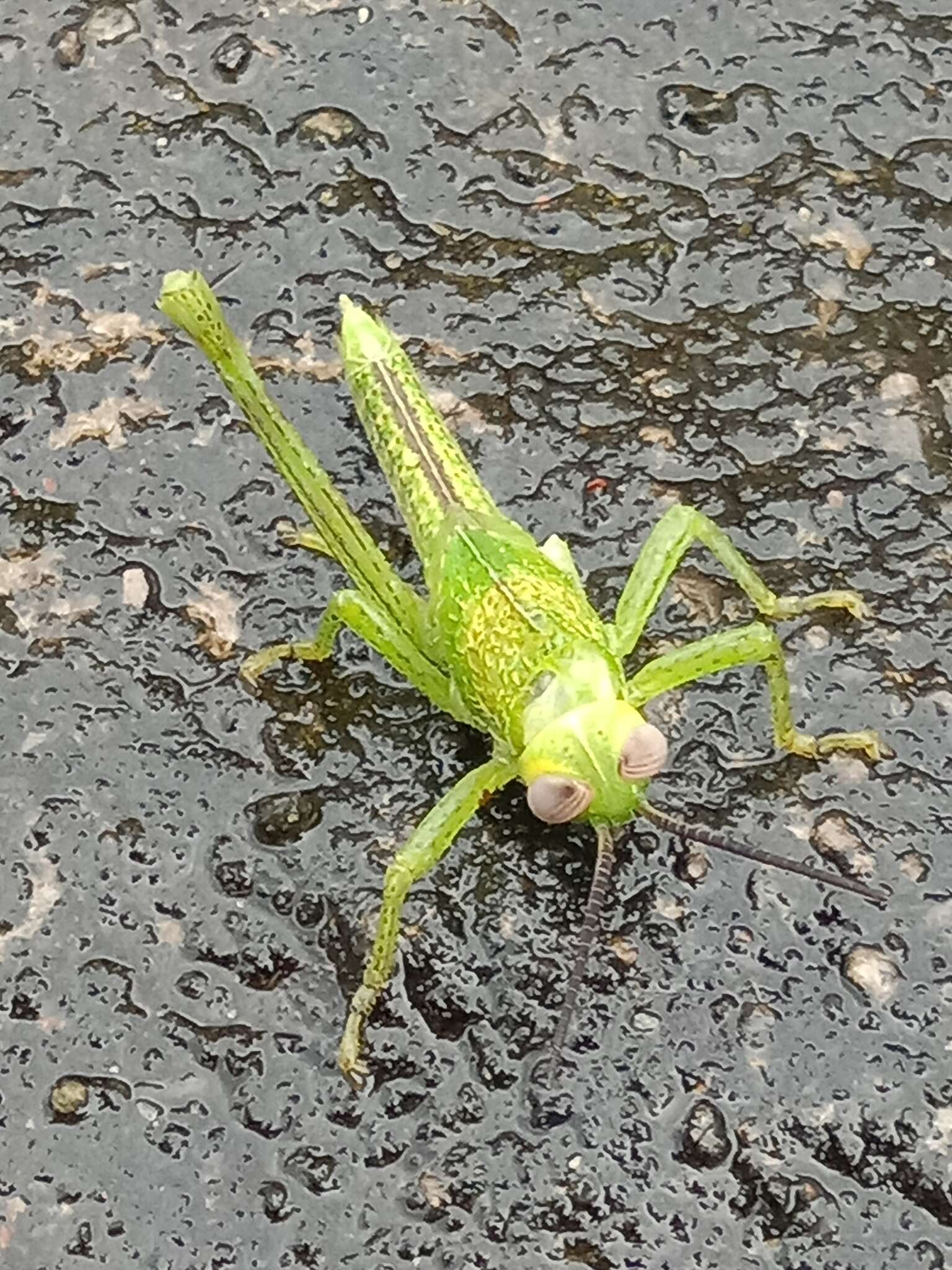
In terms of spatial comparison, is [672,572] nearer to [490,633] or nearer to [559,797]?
[490,633]

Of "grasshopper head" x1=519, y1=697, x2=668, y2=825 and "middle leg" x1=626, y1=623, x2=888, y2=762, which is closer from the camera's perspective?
"grasshopper head" x1=519, y1=697, x2=668, y2=825

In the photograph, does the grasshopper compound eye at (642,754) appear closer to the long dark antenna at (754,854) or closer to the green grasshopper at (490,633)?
the green grasshopper at (490,633)

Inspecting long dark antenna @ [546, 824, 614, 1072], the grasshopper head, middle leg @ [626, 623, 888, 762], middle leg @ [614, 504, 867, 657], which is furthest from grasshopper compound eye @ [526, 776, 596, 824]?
middle leg @ [614, 504, 867, 657]

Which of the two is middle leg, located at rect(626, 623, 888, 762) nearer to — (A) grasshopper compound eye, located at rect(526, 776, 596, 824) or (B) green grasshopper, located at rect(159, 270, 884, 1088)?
(B) green grasshopper, located at rect(159, 270, 884, 1088)

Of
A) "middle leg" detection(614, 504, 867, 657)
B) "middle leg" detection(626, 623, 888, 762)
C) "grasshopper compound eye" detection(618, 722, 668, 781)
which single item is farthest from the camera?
"middle leg" detection(614, 504, 867, 657)

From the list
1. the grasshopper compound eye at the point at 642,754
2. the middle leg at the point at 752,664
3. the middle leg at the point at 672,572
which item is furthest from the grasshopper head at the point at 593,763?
the middle leg at the point at 672,572

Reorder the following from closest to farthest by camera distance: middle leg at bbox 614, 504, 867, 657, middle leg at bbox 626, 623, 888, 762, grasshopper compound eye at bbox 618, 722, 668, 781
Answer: grasshopper compound eye at bbox 618, 722, 668, 781 < middle leg at bbox 626, 623, 888, 762 < middle leg at bbox 614, 504, 867, 657
